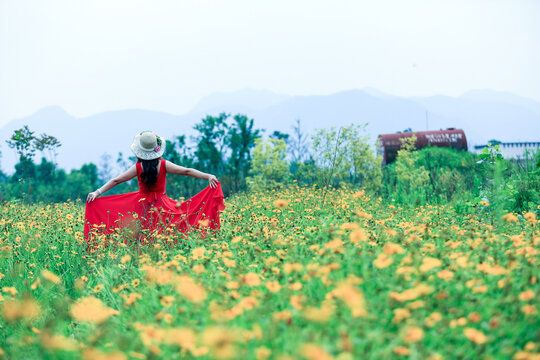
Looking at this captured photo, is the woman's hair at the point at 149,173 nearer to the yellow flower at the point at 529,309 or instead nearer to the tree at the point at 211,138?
the yellow flower at the point at 529,309

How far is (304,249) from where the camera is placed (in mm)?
3244

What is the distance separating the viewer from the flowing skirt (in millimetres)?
4965

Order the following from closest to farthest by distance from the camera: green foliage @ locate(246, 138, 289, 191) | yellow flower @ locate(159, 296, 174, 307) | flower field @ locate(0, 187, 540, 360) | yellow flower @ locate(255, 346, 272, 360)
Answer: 1. yellow flower @ locate(255, 346, 272, 360)
2. flower field @ locate(0, 187, 540, 360)
3. yellow flower @ locate(159, 296, 174, 307)
4. green foliage @ locate(246, 138, 289, 191)

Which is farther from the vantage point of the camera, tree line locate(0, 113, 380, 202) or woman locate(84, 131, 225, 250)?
tree line locate(0, 113, 380, 202)

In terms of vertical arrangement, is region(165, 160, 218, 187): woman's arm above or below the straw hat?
below

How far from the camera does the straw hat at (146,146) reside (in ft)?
17.0

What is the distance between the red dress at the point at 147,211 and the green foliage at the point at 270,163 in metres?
5.90

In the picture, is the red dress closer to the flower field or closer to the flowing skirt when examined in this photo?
the flowing skirt

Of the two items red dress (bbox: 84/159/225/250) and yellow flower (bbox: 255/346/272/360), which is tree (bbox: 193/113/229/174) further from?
yellow flower (bbox: 255/346/272/360)

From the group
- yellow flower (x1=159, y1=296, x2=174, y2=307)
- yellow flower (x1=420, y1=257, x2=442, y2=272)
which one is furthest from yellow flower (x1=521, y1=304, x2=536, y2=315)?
yellow flower (x1=159, y1=296, x2=174, y2=307)

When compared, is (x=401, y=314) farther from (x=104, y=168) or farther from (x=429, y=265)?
(x=104, y=168)

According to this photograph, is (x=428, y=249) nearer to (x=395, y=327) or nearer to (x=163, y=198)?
(x=395, y=327)

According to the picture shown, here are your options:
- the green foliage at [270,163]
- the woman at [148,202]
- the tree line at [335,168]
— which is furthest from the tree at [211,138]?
the woman at [148,202]

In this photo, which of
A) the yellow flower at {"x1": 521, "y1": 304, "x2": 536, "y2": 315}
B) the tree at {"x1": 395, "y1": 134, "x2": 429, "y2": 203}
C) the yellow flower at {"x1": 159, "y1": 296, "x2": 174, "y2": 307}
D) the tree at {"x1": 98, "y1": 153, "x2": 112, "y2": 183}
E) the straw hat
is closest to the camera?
the yellow flower at {"x1": 521, "y1": 304, "x2": 536, "y2": 315}
